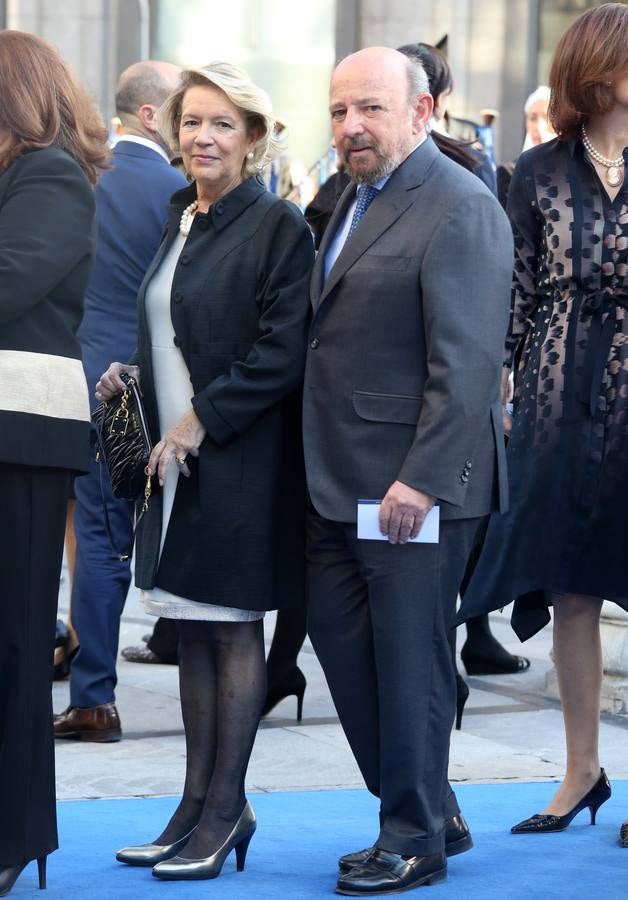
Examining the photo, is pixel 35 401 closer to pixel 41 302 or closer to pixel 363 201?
pixel 41 302

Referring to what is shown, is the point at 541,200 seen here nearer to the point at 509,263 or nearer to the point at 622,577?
the point at 509,263

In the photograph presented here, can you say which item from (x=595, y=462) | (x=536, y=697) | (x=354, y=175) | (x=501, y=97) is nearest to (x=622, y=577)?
(x=595, y=462)

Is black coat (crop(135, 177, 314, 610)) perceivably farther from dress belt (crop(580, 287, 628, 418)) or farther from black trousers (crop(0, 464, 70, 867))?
dress belt (crop(580, 287, 628, 418))

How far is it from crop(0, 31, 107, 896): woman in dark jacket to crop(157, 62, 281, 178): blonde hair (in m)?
0.38

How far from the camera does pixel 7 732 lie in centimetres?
385

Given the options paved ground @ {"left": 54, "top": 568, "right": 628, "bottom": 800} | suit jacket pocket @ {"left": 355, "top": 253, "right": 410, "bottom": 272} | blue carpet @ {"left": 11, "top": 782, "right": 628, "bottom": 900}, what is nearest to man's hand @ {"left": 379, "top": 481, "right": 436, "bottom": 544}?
suit jacket pocket @ {"left": 355, "top": 253, "right": 410, "bottom": 272}

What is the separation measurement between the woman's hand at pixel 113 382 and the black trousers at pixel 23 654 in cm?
38

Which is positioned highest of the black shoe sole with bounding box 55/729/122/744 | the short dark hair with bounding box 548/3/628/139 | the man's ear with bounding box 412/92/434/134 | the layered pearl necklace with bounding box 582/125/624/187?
the short dark hair with bounding box 548/3/628/139

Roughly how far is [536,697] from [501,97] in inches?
476

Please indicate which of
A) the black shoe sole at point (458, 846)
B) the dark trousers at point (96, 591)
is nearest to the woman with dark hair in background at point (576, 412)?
the black shoe sole at point (458, 846)

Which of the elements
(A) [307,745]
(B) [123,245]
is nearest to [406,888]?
(A) [307,745]

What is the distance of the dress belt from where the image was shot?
4.44 m

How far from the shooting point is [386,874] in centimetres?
392

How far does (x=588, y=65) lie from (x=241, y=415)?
1372 mm
